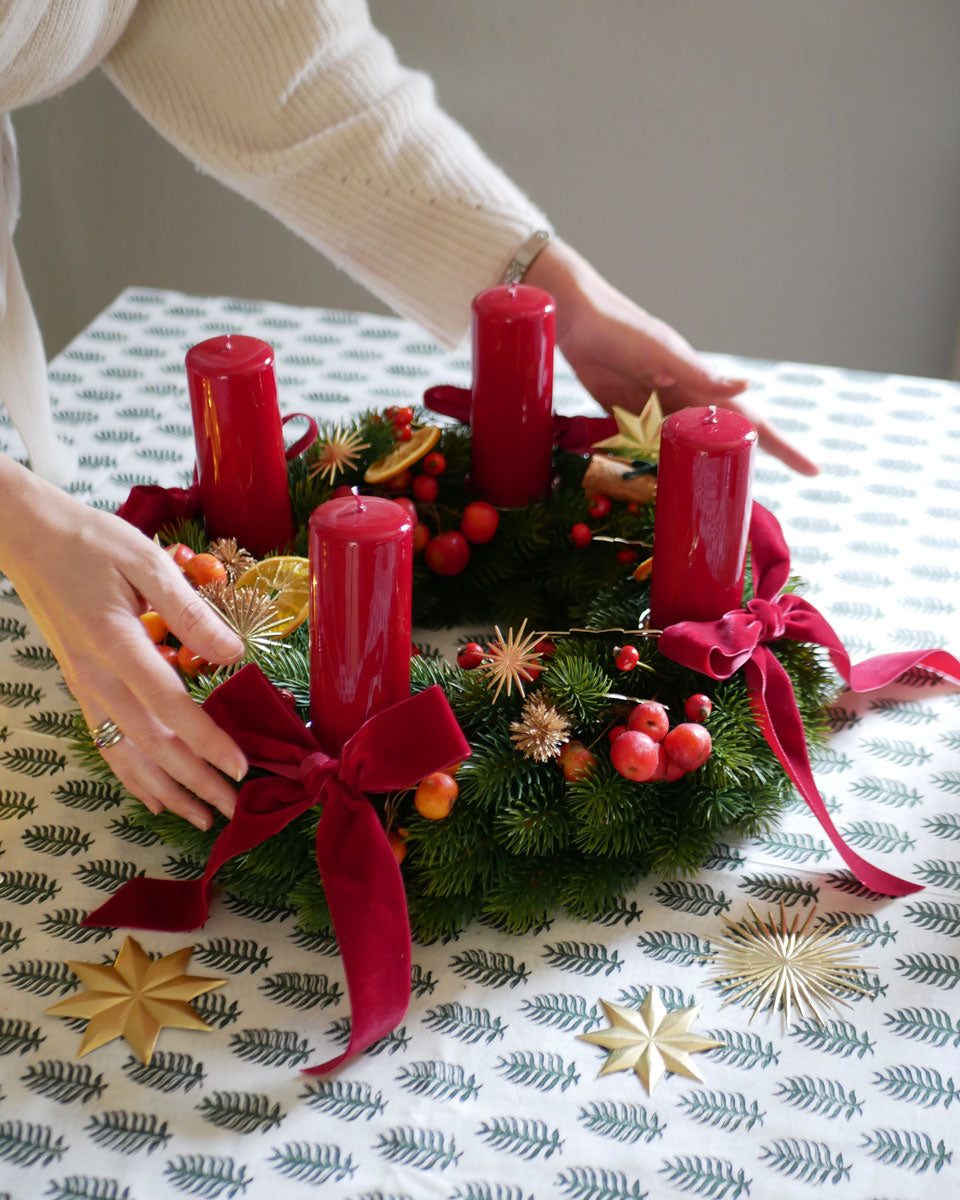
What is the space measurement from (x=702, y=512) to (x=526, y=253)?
0.39 meters

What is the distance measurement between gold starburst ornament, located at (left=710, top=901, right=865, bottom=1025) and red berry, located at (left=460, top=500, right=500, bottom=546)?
0.36 meters

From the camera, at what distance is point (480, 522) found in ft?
2.97

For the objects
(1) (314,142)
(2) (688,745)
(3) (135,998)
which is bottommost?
(3) (135,998)

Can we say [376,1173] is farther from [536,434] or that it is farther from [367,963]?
[536,434]

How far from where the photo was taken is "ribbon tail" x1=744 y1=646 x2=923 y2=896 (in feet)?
2.25

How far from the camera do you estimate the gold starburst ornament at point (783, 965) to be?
0.63m

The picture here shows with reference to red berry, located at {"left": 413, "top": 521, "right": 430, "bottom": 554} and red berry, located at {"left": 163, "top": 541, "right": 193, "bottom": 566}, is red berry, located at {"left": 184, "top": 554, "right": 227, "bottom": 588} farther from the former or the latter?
red berry, located at {"left": 413, "top": 521, "right": 430, "bottom": 554}

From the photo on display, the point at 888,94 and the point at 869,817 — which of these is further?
the point at 888,94

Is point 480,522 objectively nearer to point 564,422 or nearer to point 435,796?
point 564,422

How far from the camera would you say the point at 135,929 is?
2.18 ft

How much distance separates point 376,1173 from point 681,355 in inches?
26.5

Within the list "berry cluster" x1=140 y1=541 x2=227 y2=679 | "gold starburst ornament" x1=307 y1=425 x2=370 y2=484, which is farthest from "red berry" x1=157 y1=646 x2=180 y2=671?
"gold starburst ornament" x1=307 y1=425 x2=370 y2=484

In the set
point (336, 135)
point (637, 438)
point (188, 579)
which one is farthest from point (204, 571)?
point (336, 135)

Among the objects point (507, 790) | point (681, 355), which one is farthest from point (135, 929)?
point (681, 355)
